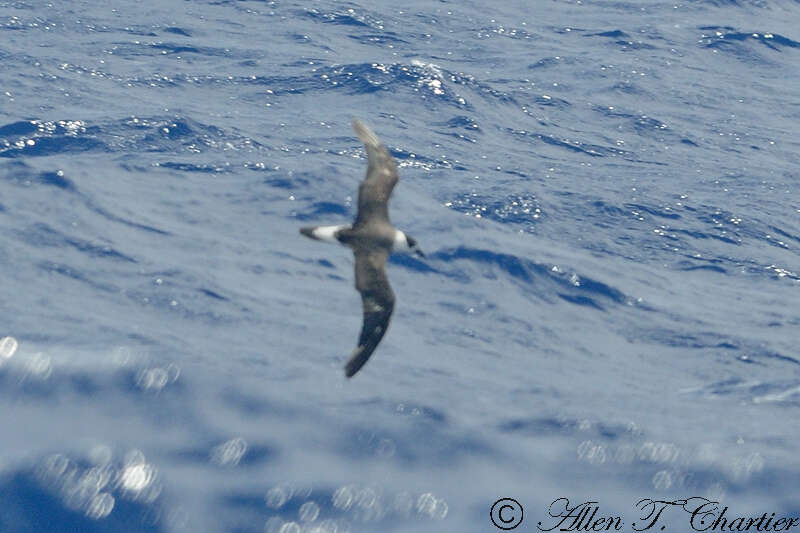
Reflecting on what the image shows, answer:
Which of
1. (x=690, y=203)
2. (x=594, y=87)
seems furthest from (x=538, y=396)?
(x=594, y=87)

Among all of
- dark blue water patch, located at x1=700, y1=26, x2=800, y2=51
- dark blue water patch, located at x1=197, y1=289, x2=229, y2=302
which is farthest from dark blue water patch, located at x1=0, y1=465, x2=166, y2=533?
dark blue water patch, located at x1=700, y1=26, x2=800, y2=51

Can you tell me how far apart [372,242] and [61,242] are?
702 cm

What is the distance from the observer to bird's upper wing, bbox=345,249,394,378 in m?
12.8

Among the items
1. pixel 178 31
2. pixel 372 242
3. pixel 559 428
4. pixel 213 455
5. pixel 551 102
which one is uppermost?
pixel 372 242

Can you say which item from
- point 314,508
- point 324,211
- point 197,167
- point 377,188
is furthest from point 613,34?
point 314,508

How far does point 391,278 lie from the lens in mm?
19297

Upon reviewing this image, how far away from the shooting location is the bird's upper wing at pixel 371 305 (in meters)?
12.8

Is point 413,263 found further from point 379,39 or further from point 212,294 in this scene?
point 379,39

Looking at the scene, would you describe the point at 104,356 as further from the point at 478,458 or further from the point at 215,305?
the point at 478,458

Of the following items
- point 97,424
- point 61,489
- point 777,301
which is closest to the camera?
point 61,489

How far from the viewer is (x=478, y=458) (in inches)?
566

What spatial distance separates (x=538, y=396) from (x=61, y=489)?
631 centimetres

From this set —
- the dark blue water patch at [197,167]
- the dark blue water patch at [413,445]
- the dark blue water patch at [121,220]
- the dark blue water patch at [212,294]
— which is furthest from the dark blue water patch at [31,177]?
the dark blue water patch at [413,445]

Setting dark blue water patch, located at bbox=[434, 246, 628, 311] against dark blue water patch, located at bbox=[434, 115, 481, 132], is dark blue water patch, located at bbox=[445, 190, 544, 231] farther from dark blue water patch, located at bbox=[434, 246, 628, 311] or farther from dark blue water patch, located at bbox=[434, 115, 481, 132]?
dark blue water patch, located at bbox=[434, 115, 481, 132]
